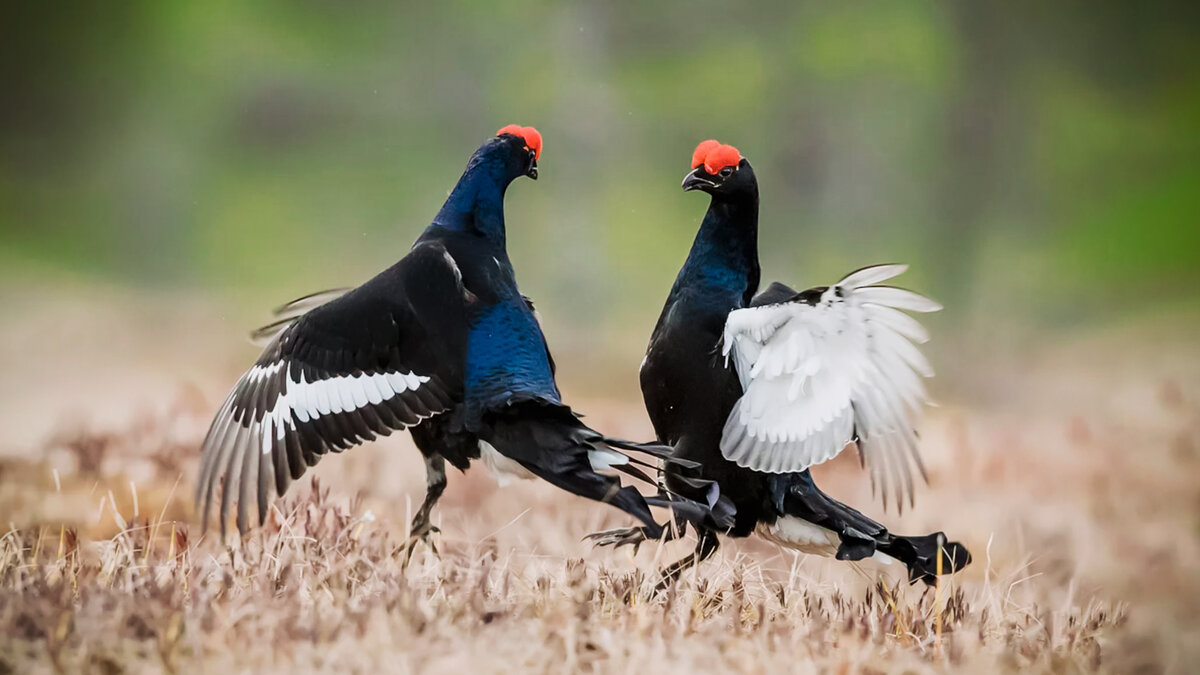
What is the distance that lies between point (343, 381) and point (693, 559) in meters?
0.83

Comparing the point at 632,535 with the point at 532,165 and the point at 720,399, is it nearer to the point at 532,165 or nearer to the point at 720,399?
the point at 720,399

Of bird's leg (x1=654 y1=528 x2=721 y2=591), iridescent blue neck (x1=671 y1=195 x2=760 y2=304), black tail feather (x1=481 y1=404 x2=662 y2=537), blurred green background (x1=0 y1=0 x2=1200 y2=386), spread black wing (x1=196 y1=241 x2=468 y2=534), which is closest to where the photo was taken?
black tail feather (x1=481 y1=404 x2=662 y2=537)

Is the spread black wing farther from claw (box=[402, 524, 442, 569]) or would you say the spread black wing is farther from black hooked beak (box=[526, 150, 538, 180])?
black hooked beak (box=[526, 150, 538, 180])

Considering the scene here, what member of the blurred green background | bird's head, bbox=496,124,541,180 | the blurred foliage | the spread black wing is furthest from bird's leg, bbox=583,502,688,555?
the blurred foliage

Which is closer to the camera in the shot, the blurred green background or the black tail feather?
the black tail feather

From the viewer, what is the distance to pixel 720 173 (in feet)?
8.20

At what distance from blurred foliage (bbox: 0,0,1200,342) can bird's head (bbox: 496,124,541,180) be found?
2.94 meters

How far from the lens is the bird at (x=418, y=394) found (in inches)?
89.1

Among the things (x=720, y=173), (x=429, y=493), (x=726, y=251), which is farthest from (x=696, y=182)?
(x=429, y=493)

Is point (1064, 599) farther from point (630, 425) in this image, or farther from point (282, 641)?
point (282, 641)

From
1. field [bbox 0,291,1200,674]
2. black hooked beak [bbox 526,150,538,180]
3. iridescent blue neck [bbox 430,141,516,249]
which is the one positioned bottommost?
field [bbox 0,291,1200,674]

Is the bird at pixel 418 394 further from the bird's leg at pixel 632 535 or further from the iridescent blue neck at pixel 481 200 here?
the bird's leg at pixel 632 535

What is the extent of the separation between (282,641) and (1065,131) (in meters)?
5.48

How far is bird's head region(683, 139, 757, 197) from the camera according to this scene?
249cm
